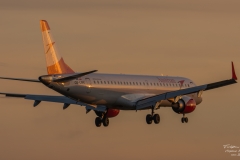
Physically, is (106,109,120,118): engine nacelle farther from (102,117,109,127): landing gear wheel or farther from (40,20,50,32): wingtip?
(40,20,50,32): wingtip

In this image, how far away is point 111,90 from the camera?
4326 inches

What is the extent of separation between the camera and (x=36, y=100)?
113 m

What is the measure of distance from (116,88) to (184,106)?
823cm

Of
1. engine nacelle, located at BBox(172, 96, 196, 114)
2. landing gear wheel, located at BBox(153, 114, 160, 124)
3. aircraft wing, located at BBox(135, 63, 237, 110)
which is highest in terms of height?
aircraft wing, located at BBox(135, 63, 237, 110)

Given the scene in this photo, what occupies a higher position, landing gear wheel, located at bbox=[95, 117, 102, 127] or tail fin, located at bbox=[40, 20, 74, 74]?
tail fin, located at bbox=[40, 20, 74, 74]

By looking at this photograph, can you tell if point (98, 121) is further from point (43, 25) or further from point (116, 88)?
point (43, 25)

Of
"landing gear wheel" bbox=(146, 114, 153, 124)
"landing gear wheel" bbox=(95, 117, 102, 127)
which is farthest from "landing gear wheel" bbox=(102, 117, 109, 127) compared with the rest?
"landing gear wheel" bbox=(146, 114, 153, 124)

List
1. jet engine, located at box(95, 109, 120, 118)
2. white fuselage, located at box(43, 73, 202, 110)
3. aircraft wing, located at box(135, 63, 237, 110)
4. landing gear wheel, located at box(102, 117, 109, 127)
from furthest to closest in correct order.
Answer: jet engine, located at box(95, 109, 120, 118)
landing gear wheel, located at box(102, 117, 109, 127)
aircraft wing, located at box(135, 63, 237, 110)
white fuselage, located at box(43, 73, 202, 110)

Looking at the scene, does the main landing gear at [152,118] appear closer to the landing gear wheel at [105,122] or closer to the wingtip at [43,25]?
the landing gear wheel at [105,122]

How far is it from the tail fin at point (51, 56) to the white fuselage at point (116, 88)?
156 centimetres

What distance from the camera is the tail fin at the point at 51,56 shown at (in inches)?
4119

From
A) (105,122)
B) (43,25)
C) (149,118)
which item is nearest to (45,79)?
(43,25)

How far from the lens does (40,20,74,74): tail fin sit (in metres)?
105

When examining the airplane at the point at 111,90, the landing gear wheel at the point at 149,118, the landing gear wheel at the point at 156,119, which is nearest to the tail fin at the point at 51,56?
the airplane at the point at 111,90
